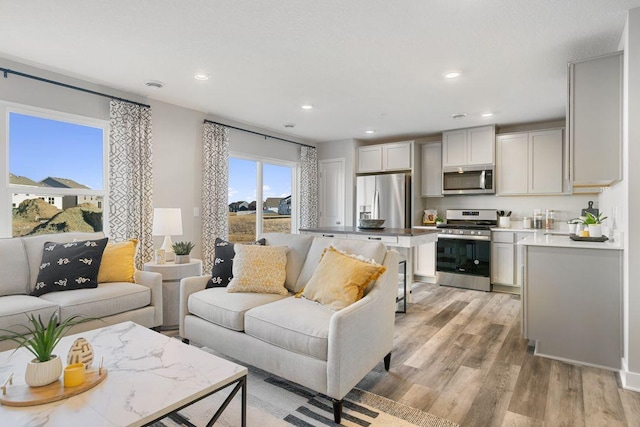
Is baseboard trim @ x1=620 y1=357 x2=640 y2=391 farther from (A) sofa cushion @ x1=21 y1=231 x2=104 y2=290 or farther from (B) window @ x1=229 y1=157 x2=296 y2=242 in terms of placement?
(B) window @ x1=229 y1=157 x2=296 y2=242

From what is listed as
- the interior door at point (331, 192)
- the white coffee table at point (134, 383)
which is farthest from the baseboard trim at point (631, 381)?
the interior door at point (331, 192)

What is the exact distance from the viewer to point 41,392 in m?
1.35

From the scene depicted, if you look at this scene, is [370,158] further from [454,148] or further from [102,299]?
[102,299]

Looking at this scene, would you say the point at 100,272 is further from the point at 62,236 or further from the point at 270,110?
the point at 270,110

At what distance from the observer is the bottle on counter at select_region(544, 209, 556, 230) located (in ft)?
16.6

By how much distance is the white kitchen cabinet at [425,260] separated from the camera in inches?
222

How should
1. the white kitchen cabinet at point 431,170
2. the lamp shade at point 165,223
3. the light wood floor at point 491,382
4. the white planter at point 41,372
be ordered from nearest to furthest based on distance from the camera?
the white planter at point 41,372
the light wood floor at point 491,382
the lamp shade at point 165,223
the white kitchen cabinet at point 431,170

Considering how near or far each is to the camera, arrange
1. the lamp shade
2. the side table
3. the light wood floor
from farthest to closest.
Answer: the lamp shade < the side table < the light wood floor

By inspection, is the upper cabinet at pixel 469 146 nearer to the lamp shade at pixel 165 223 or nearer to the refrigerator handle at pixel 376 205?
the refrigerator handle at pixel 376 205

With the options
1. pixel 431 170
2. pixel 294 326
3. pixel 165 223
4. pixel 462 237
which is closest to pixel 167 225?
pixel 165 223

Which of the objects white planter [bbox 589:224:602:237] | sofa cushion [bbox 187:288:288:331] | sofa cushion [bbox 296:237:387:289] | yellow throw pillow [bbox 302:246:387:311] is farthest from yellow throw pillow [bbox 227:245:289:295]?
white planter [bbox 589:224:602:237]

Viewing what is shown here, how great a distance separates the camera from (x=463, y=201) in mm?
5934

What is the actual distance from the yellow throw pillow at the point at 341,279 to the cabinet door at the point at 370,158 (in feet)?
13.0

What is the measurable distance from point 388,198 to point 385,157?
765 millimetres
